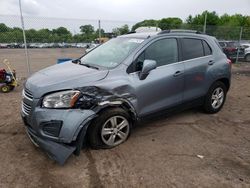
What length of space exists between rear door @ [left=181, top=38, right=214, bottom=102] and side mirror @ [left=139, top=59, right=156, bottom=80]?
94 cm

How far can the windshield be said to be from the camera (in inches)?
150

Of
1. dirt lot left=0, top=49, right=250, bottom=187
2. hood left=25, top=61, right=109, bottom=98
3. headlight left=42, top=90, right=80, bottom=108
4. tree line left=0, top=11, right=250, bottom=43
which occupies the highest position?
tree line left=0, top=11, right=250, bottom=43

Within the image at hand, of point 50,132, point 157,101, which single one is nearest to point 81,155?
point 50,132

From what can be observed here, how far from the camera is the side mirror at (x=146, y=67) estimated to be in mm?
3543

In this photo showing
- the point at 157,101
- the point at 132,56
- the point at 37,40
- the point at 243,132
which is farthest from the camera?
the point at 37,40

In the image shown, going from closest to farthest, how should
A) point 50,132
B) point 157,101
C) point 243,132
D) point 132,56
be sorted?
point 50,132
point 132,56
point 157,101
point 243,132

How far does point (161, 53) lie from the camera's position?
4.02 m

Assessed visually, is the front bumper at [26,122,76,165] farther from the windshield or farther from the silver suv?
the windshield

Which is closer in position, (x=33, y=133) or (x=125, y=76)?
(x=33, y=133)

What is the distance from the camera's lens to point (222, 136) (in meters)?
4.12

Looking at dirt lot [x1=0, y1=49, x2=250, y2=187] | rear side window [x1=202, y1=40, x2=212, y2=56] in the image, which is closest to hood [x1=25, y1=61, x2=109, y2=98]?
dirt lot [x1=0, y1=49, x2=250, y2=187]

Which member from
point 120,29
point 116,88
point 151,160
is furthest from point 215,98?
point 120,29

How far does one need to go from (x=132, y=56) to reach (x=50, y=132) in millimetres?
1655

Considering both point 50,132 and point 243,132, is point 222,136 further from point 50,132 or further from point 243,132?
point 50,132
